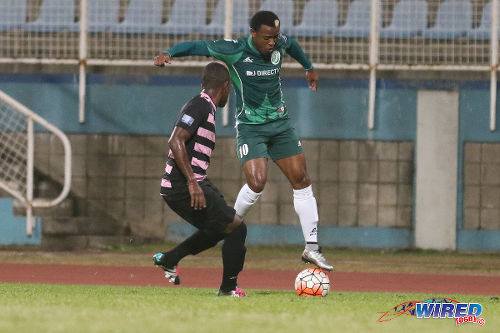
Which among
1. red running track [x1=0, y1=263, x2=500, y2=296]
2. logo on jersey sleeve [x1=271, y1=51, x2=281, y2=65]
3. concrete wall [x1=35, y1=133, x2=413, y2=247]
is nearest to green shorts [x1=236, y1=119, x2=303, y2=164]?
logo on jersey sleeve [x1=271, y1=51, x2=281, y2=65]

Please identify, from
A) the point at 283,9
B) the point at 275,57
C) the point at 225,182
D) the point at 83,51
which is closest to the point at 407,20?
the point at 283,9

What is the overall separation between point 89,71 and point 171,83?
4.13 ft

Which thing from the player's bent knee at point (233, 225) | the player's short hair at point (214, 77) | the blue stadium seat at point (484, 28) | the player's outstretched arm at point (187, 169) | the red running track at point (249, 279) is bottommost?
the red running track at point (249, 279)

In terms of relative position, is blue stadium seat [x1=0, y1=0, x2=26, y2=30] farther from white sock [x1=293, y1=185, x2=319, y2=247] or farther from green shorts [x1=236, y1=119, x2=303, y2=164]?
white sock [x1=293, y1=185, x2=319, y2=247]

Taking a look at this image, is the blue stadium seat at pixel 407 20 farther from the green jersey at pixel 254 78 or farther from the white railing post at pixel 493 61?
the green jersey at pixel 254 78

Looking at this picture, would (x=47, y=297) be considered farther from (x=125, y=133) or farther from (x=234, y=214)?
(x=125, y=133)

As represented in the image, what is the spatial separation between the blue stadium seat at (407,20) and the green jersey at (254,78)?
21.5ft

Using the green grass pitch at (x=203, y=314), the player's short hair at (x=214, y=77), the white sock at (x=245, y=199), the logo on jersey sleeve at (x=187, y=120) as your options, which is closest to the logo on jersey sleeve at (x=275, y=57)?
the player's short hair at (x=214, y=77)

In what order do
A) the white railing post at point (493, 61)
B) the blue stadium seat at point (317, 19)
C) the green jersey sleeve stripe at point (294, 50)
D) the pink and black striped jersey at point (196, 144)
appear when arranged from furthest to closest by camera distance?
the blue stadium seat at point (317, 19)
the white railing post at point (493, 61)
the green jersey sleeve stripe at point (294, 50)
the pink and black striped jersey at point (196, 144)

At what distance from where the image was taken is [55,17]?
1670cm

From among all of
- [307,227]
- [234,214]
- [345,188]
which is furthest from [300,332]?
[345,188]

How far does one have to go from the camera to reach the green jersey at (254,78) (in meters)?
9.99

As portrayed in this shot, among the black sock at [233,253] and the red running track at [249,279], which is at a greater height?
the black sock at [233,253]

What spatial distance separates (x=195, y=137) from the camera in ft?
28.6
